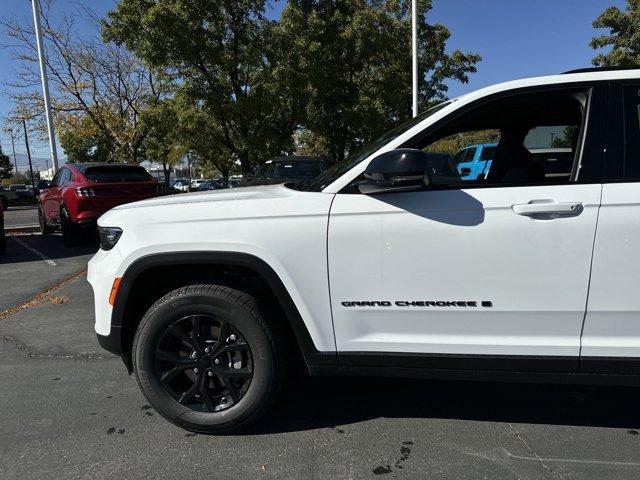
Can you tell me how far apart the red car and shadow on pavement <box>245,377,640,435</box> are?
6693 mm

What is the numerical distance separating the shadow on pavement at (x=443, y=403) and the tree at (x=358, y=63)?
1388 cm

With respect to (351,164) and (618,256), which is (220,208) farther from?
(618,256)

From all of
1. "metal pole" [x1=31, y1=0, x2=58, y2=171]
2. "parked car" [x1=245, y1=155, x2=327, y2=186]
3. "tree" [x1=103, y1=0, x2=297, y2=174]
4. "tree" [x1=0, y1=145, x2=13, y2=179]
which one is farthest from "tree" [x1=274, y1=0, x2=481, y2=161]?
"tree" [x1=0, y1=145, x2=13, y2=179]

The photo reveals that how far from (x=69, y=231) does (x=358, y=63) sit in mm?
14206

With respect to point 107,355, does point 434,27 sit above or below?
above

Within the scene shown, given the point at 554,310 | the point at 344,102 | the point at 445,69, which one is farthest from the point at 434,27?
the point at 554,310

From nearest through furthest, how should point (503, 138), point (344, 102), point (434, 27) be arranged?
point (503, 138), point (344, 102), point (434, 27)

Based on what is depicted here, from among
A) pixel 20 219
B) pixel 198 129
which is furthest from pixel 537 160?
pixel 20 219

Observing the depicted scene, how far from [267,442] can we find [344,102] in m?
17.5

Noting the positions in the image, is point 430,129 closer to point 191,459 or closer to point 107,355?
point 191,459

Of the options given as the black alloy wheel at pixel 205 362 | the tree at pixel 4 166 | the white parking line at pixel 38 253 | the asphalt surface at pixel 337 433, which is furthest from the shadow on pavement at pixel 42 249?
the tree at pixel 4 166

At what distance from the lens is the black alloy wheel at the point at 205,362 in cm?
272

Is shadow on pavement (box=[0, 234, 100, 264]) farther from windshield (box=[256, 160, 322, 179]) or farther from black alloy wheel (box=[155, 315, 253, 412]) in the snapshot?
black alloy wheel (box=[155, 315, 253, 412])

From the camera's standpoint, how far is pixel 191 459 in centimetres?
261
